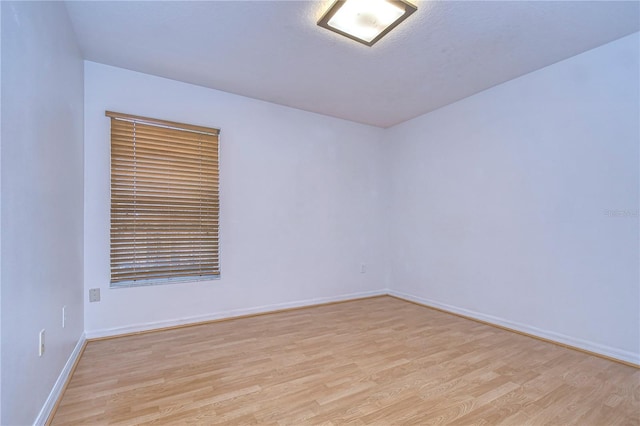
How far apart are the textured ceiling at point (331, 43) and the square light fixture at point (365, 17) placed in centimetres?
10

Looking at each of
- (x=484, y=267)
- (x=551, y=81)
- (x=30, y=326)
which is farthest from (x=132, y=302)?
(x=551, y=81)

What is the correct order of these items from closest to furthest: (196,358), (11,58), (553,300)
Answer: (11,58), (196,358), (553,300)

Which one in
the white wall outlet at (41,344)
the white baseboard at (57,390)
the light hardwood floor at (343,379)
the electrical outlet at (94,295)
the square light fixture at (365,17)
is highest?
→ the square light fixture at (365,17)

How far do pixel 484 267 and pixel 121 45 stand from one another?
13.3 feet

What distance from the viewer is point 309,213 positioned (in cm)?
395

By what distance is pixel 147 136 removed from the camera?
2.98 m

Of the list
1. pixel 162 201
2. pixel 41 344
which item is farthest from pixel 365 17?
pixel 41 344

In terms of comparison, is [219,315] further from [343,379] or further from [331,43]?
[331,43]

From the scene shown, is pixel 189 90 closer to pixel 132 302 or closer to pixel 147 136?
pixel 147 136

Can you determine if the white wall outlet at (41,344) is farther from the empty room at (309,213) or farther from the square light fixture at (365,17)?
the square light fixture at (365,17)

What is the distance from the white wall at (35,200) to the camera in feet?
4.10

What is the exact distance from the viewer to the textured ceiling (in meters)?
2.11

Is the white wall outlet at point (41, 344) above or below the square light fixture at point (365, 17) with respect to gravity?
below

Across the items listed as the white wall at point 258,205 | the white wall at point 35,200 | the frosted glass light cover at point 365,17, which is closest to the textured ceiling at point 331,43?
the frosted glass light cover at point 365,17
